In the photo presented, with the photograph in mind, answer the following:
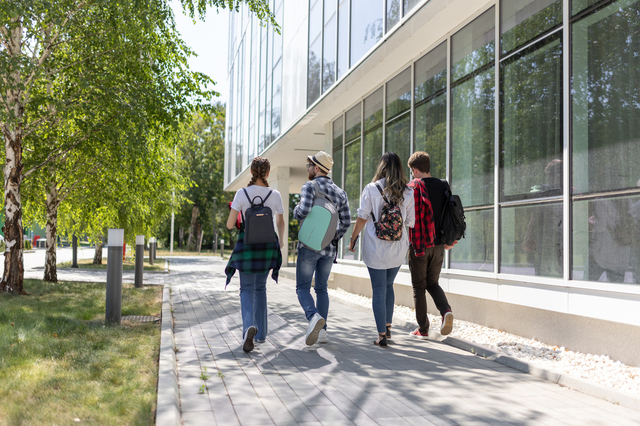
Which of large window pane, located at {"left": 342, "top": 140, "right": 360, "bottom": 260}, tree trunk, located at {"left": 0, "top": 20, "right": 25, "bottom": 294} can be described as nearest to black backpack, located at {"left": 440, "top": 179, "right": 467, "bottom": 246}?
large window pane, located at {"left": 342, "top": 140, "right": 360, "bottom": 260}

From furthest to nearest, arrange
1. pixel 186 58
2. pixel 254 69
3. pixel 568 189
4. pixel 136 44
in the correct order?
pixel 254 69 < pixel 186 58 < pixel 136 44 < pixel 568 189

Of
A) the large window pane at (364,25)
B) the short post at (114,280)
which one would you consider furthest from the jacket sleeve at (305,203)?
the large window pane at (364,25)

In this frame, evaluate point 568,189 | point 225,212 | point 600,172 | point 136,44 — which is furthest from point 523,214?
point 225,212

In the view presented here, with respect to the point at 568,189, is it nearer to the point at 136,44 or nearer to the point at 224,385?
the point at 224,385

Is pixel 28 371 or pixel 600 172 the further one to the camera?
pixel 600 172

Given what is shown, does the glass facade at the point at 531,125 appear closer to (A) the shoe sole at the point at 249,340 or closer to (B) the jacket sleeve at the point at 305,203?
(B) the jacket sleeve at the point at 305,203

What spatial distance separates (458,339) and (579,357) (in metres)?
1.28

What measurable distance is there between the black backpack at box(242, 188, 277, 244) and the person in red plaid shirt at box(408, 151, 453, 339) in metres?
1.67

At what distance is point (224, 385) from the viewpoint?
14.1ft

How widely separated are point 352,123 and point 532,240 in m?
7.79

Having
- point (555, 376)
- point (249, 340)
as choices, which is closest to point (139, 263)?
point (249, 340)

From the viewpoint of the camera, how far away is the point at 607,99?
551cm

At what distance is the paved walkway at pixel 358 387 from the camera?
368 centimetres

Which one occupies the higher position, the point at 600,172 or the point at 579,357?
the point at 600,172
